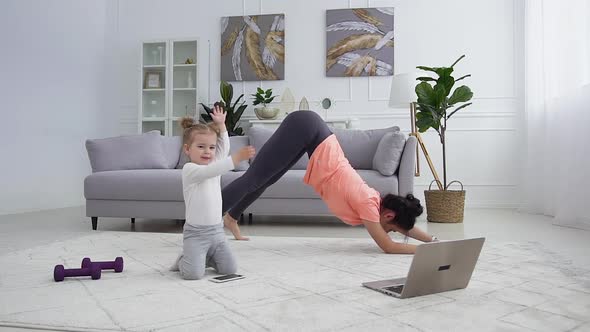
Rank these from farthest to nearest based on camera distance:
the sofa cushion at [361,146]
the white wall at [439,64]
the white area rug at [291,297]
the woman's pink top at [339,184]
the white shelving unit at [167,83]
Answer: the white shelving unit at [167,83] → the white wall at [439,64] → the sofa cushion at [361,146] → the woman's pink top at [339,184] → the white area rug at [291,297]

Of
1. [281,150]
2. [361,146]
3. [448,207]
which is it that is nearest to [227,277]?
[281,150]

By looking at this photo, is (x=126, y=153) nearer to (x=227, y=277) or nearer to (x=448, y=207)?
(x=227, y=277)

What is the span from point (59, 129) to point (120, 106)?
1023 millimetres

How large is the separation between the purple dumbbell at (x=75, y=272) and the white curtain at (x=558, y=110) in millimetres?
3249

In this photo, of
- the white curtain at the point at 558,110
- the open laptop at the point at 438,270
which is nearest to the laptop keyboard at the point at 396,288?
the open laptop at the point at 438,270

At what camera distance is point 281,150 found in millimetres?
2174

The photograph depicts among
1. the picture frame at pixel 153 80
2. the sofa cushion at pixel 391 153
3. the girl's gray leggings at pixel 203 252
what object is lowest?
the girl's gray leggings at pixel 203 252

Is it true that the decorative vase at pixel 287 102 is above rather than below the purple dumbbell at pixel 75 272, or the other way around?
above

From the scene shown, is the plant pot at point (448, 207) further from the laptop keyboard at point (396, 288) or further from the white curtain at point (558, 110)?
the laptop keyboard at point (396, 288)

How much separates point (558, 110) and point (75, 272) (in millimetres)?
3896

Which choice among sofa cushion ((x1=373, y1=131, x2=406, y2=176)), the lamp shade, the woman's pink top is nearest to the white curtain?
the lamp shade

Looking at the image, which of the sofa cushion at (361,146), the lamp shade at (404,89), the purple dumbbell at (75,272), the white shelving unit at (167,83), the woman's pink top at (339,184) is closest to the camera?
the purple dumbbell at (75,272)

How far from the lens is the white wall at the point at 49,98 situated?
447 cm

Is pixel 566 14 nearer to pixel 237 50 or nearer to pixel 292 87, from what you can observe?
pixel 292 87
